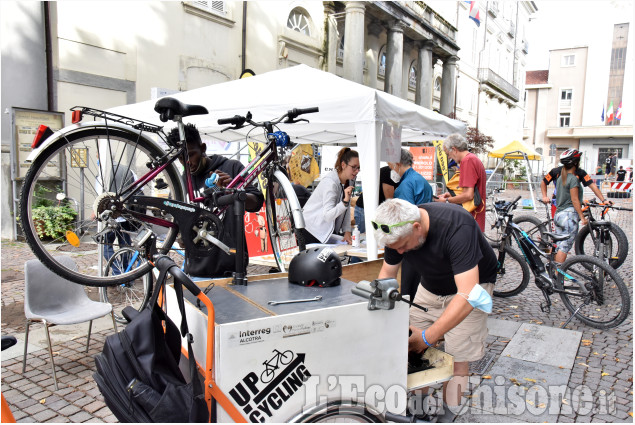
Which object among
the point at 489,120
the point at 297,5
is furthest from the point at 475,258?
the point at 489,120

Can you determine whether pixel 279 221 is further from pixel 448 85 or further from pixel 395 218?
pixel 448 85

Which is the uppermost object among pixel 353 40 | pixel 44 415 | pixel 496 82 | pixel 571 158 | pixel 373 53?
pixel 496 82

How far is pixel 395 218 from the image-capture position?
2.36m

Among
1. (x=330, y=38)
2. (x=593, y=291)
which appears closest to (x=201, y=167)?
(x=593, y=291)

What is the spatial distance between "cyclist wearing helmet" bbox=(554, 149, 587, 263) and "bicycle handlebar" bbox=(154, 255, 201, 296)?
595 cm

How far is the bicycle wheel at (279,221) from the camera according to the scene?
3670mm

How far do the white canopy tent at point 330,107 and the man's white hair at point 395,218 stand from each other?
203 cm

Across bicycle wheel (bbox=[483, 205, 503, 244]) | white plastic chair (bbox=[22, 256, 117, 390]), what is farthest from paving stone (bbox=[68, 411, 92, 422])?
bicycle wheel (bbox=[483, 205, 503, 244])

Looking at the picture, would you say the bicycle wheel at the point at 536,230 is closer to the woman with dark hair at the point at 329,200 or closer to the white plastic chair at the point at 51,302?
the woman with dark hair at the point at 329,200

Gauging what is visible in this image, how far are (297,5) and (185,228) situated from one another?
1399 centimetres

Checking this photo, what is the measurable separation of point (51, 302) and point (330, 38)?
1500 centimetres

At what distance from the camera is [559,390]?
3422 millimetres

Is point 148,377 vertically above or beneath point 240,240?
beneath

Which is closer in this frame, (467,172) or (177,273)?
(177,273)
